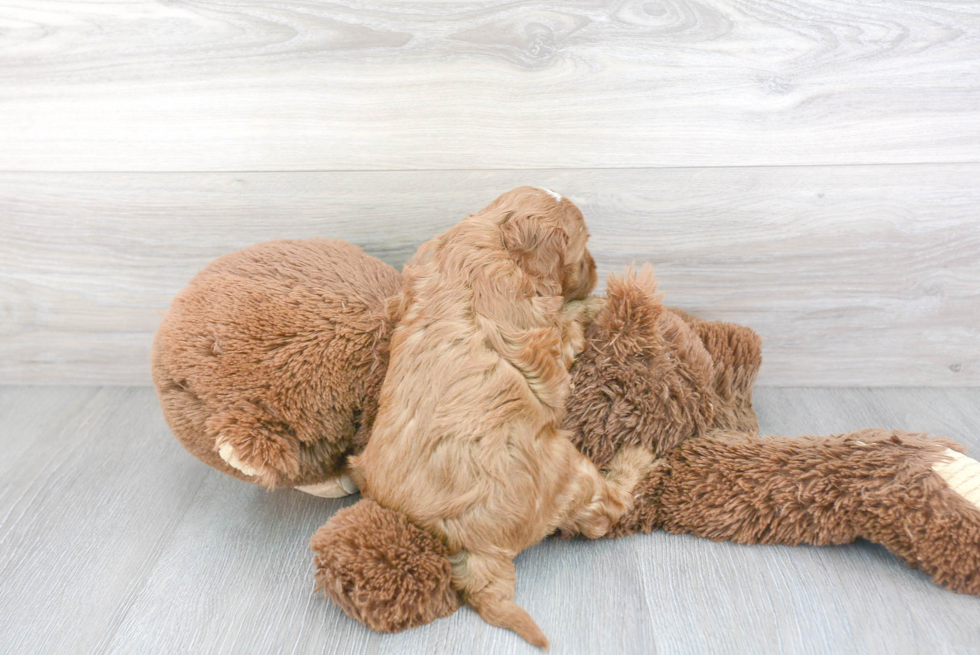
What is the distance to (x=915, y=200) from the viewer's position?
4.32 ft

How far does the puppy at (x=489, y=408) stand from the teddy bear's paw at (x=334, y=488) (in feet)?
0.38

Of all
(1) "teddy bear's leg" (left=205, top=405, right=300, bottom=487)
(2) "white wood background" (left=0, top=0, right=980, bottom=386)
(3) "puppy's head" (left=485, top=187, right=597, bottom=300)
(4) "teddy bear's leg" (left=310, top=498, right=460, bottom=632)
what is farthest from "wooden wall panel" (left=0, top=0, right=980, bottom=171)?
(4) "teddy bear's leg" (left=310, top=498, right=460, bottom=632)

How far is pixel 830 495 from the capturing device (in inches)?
40.6

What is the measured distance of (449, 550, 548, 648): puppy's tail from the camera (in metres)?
0.92

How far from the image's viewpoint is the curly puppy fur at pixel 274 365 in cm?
106

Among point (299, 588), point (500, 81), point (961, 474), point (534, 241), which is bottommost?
point (299, 588)

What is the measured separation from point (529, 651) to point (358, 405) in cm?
45

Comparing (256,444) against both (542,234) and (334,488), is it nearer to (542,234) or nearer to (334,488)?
(334,488)

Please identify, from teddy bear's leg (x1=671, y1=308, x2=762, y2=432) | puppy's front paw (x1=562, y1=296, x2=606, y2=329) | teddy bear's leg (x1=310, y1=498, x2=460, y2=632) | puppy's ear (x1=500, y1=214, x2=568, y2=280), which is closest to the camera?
teddy bear's leg (x1=310, y1=498, x2=460, y2=632)

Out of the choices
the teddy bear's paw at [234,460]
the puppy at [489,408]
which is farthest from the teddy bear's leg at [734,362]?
the teddy bear's paw at [234,460]

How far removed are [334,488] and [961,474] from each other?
3.14 ft

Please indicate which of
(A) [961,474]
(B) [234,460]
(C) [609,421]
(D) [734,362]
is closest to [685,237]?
(D) [734,362]

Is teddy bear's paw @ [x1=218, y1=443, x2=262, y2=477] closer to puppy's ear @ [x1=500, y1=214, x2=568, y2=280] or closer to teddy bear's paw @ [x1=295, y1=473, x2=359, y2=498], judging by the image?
teddy bear's paw @ [x1=295, y1=473, x2=359, y2=498]

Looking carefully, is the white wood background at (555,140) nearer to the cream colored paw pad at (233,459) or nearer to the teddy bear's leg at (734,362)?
the teddy bear's leg at (734,362)
